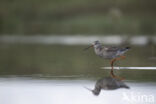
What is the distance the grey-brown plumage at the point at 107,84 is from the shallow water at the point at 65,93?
0.07m

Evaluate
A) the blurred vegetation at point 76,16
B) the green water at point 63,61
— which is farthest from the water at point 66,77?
the blurred vegetation at point 76,16

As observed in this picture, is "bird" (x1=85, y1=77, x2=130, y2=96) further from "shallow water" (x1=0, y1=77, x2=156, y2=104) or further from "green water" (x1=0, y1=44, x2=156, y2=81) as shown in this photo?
"green water" (x1=0, y1=44, x2=156, y2=81)

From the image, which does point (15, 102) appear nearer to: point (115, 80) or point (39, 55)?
point (115, 80)

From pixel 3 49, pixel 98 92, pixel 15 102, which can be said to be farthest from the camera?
pixel 3 49

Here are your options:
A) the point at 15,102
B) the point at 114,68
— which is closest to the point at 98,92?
the point at 15,102

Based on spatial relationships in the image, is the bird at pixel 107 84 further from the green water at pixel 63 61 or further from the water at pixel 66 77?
the green water at pixel 63 61

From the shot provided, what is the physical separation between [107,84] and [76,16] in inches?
362

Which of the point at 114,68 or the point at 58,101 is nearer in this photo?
the point at 58,101

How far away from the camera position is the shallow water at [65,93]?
6.71m

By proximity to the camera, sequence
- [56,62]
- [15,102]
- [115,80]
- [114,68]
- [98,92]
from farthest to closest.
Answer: [56,62], [114,68], [115,80], [98,92], [15,102]

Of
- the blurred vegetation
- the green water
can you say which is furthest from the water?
the blurred vegetation

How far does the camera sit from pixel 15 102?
21.9 ft

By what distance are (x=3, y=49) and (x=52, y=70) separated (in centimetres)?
397

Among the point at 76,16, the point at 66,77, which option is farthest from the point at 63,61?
the point at 76,16
